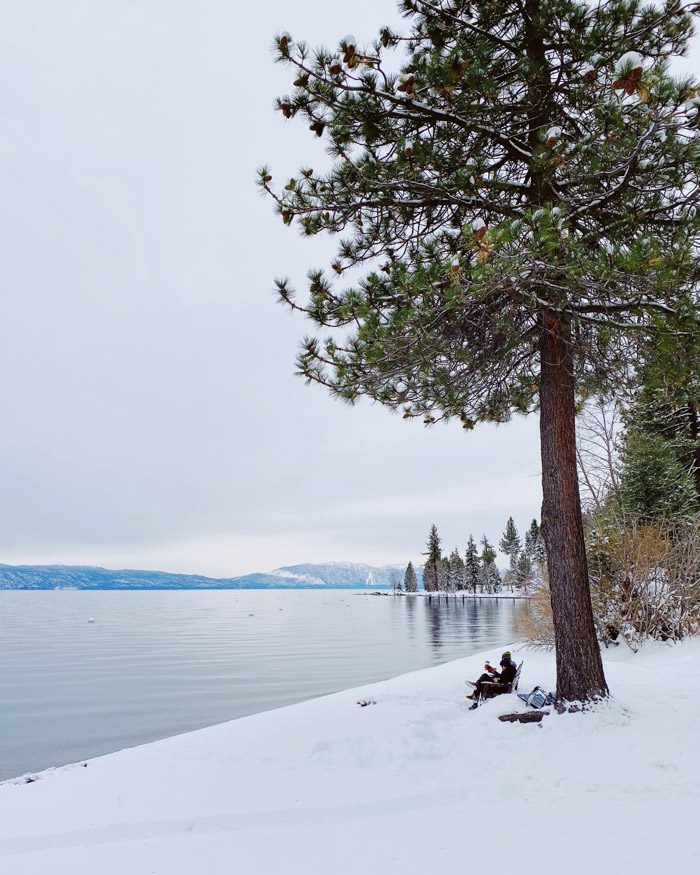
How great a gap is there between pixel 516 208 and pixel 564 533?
413 cm

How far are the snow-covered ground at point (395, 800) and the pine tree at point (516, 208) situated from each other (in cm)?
123

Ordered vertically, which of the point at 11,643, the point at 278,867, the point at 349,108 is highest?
the point at 349,108

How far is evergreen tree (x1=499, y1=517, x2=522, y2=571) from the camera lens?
10512cm

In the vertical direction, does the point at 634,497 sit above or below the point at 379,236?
below

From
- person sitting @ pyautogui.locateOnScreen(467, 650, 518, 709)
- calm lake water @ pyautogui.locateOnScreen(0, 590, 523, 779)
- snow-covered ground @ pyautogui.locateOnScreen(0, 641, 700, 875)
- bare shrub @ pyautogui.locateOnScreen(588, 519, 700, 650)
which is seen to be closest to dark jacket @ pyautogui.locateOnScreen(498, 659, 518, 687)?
person sitting @ pyautogui.locateOnScreen(467, 650, 518, 709)

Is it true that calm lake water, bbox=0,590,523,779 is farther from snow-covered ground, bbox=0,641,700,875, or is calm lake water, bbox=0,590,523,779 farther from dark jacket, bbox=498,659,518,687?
dark jacket, bbox=498,659,518,687

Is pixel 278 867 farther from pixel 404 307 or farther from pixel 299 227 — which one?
pixel 299 227

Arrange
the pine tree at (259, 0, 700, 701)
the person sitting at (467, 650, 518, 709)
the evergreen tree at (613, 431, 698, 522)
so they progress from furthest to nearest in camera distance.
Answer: the evergreen tree at (613, 431, 698, 522), the person sitting at (467, 650, 518, 709), the pine tree at (259, 0, 700, 701)

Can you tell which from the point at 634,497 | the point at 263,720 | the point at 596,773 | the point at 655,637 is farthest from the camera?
the point at 634,497

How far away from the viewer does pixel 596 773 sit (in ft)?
16.0

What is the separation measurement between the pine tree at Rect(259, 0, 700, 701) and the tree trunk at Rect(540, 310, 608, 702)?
0.02 meters

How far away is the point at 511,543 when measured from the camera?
348ft

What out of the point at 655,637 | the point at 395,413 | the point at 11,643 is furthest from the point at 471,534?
the point at 395,413

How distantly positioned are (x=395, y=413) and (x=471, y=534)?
98442 mm
